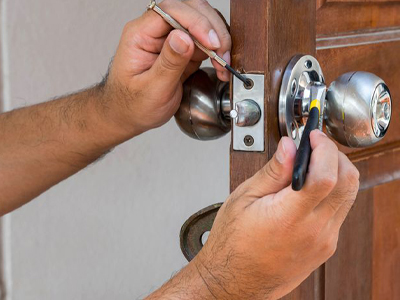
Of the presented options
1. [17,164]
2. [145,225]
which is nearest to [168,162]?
[145,225]

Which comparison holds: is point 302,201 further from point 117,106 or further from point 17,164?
point 17,164

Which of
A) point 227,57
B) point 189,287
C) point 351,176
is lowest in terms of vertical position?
point 189,287

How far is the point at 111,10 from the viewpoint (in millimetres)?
1282

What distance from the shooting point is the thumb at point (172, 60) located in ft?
2.27

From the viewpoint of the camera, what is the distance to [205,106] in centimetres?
74

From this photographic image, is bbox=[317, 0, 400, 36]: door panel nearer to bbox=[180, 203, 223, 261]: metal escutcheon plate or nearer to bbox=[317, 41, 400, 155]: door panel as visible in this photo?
bbox=[317, 41, 400, 155]: door panel

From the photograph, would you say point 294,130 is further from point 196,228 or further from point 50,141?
point 50,141

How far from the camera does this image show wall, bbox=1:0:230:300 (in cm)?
118

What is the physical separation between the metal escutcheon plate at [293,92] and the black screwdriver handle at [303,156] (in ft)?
0.14

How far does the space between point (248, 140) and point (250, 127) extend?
0.04ft

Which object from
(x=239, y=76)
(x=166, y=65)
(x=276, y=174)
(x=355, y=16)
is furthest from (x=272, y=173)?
(x=355, y=16)

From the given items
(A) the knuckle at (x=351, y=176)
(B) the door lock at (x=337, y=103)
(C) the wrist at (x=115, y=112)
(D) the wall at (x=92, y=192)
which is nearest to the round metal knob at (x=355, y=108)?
(B) the door lock at (x=337, y=103)

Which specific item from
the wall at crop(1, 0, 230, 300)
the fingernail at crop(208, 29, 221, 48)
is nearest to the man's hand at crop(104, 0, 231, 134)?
the fingernail at crop(208, 29, 221, 48)

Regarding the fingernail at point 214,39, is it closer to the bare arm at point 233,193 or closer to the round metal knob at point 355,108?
the bare arm at point 233,193
